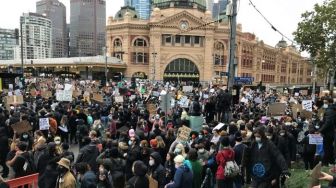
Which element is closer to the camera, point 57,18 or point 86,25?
point 86,25

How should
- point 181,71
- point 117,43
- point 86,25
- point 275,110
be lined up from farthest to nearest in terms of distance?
point 86,25
point 117,43
point 181,71
point 275,110

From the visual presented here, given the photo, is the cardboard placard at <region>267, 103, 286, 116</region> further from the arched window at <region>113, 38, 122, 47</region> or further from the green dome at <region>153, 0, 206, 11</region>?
the green dome at <region>153, 0, 206, 11</region>

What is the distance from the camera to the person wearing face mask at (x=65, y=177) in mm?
6590

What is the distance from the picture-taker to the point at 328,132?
33.4 ft

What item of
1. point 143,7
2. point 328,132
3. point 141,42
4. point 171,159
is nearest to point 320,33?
point 328,132

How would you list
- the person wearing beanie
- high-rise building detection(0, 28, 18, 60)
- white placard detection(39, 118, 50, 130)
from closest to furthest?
the person wearing beanie → white placard detection(39, 118, 50, 130) → high-rise building detection(0, 28, 18, 60)

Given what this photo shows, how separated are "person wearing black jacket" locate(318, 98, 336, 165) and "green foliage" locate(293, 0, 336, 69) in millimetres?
18718

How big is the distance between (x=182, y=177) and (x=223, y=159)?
1184 mm

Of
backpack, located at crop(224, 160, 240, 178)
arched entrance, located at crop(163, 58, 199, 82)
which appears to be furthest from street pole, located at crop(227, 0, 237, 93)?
arched entrance, located at crop(163, 58, 199, 82)

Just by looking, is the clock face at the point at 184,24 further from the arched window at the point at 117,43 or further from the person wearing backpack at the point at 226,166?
the person wearing backpack at the point at 226,166

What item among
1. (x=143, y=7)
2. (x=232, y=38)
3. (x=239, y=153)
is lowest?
(x=239, y=153)

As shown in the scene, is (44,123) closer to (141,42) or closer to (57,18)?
(141,42)

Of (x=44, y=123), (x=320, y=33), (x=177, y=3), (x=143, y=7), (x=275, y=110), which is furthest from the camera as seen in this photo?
(x=143, y=7)

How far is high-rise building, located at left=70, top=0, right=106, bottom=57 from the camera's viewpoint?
93625mm
